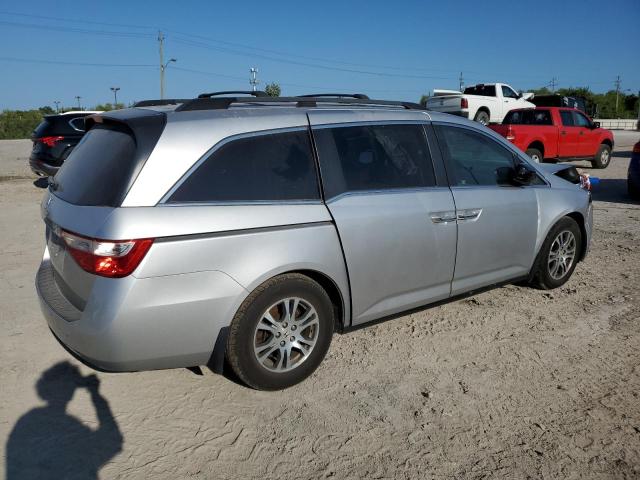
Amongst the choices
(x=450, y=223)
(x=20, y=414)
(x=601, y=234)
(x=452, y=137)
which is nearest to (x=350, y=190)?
(x=450, y=223)

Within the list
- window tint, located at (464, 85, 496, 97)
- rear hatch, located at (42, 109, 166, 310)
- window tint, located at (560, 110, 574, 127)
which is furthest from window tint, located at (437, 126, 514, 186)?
window tint, located at (464, 85, 496, 97)

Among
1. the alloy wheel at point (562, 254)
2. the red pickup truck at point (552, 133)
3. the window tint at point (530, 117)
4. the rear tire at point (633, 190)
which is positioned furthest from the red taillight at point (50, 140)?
the rear tire at point (633, 190)

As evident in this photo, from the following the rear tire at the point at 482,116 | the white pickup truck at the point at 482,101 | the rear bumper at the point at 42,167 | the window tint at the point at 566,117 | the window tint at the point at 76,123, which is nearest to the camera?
the rear bumper at the point at 42,167

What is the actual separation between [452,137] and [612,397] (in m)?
2.17

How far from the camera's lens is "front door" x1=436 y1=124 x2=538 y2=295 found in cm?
418

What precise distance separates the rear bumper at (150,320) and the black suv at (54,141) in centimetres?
949

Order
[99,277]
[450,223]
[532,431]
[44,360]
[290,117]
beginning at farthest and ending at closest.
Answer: [450,223]
[44,360]
[290,117]
[532,431]
[99,277]

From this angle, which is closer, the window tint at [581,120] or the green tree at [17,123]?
the window tint at [581,120]

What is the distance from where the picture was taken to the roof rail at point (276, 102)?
3281 mm

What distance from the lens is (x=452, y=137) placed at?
169 inches

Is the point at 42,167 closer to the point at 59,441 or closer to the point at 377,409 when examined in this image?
the point at 59,441

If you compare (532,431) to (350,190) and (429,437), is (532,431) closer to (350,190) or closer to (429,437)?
(429,437)

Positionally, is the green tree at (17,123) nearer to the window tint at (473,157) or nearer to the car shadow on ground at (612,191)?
the car shadow on ground at (612,191)

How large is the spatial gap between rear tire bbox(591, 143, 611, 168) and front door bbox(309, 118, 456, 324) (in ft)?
46.4
